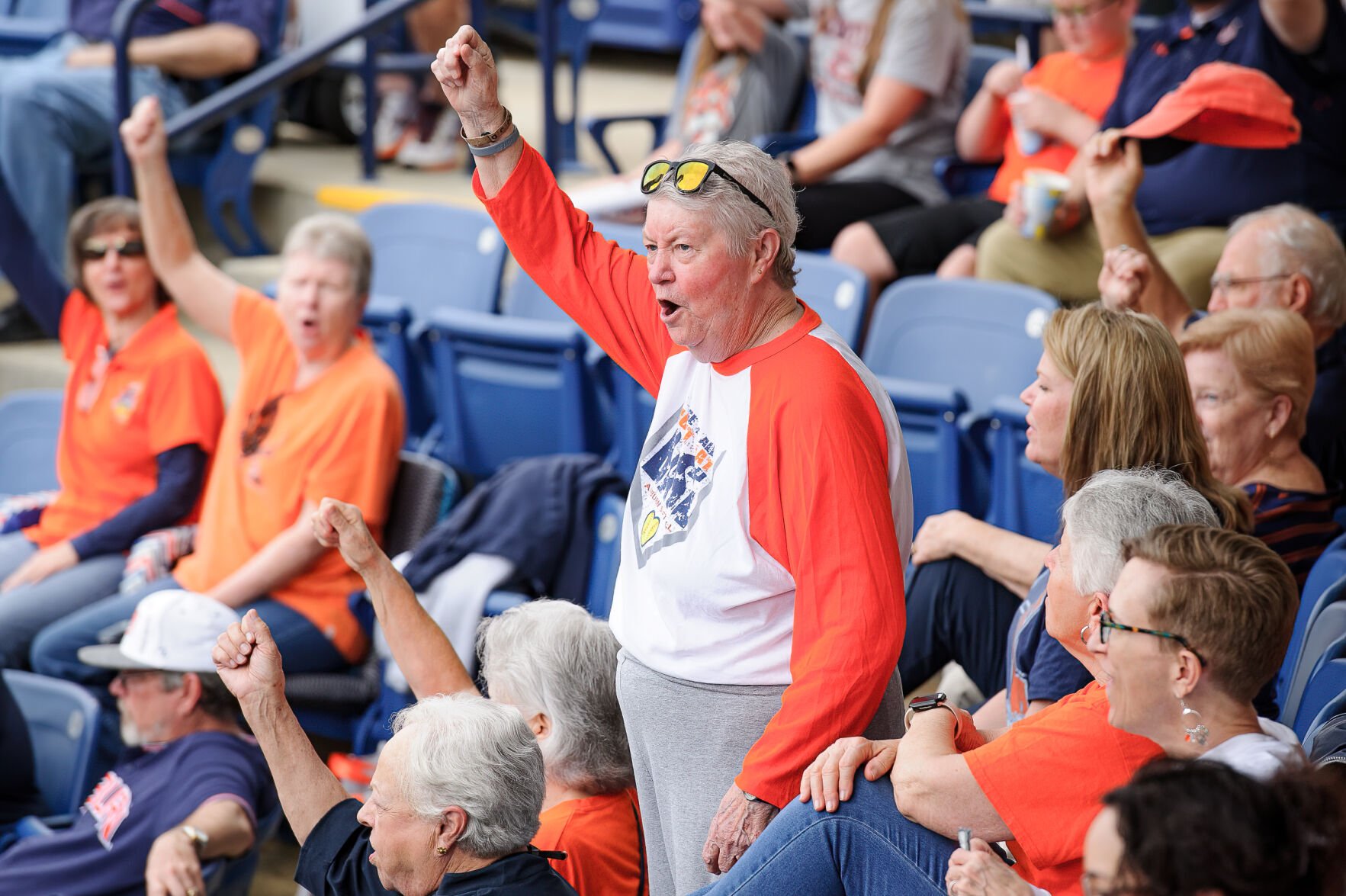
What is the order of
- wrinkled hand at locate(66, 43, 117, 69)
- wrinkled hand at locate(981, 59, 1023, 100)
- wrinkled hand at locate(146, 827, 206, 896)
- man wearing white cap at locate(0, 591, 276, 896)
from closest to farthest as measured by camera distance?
wrinkled hand at locate(146, 827, 206, 896) → man wearing white cap at locate(0, 591, 276, 896) → wrinkled hand at locate(981, 59, 1023, 100) → wrinkled hand at locate(66, 43, 117, 69)

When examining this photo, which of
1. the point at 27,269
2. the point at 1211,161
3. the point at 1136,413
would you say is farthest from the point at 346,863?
the point at 27,269

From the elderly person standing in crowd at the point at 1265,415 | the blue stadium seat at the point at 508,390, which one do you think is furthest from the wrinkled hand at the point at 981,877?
the blue stadium seat at the point at 508,390

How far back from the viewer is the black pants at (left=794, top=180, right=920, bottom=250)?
15.0 ft

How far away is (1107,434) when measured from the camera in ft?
7.43

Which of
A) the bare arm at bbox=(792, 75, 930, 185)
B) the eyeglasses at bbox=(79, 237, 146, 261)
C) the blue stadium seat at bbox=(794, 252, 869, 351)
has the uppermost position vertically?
the bare arm at bbox=(792, 75, 930, 185)

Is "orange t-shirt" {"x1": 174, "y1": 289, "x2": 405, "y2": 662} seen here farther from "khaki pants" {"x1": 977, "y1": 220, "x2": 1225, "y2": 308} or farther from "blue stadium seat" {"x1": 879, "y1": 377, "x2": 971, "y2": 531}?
"khaki pants" {"x1": 977, "y1": 220, "x2": 1225, "y2": 308}

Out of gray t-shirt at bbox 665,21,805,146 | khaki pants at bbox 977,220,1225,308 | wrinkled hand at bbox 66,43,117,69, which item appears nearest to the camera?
khaki pants at bbox 977,220,1225,308

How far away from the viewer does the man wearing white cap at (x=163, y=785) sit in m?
2.89

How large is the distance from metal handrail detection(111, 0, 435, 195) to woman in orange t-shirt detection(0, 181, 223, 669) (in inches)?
41.5

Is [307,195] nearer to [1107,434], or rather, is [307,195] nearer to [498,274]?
[498,274]

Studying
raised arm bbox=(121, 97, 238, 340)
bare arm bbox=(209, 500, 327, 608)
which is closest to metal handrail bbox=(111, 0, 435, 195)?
raised arm bbox=(121, 97, 238, 340)

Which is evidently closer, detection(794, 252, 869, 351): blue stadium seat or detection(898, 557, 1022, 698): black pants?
detection(898, 557, 1022, 698): black pants

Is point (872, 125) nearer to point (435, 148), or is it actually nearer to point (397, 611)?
point (435, 148)

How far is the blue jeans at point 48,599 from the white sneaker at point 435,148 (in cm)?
275
